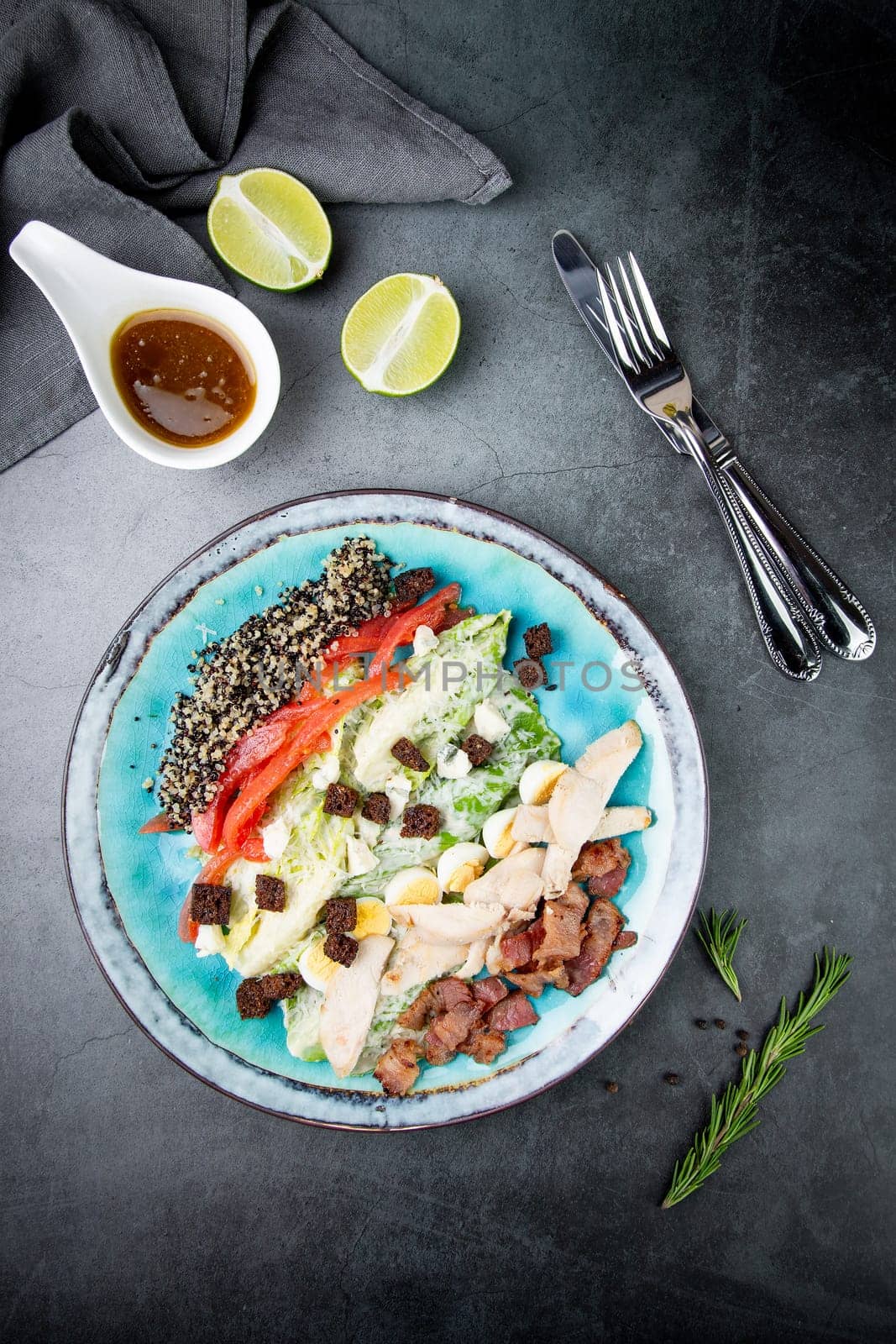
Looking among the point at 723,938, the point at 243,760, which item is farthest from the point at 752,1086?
the point at 243,760

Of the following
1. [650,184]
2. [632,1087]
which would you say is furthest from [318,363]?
[632,1087]

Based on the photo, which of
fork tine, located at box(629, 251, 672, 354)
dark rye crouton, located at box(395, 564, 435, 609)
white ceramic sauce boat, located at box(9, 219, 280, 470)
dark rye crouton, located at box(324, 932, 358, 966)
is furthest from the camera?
fork tine, located at box(629, 251, 672, 354)

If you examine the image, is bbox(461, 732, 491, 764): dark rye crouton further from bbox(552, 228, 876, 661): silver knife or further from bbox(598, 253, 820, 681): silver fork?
bbox(552, 228, 876, 661): silver knife

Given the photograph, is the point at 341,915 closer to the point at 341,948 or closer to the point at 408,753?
the point at 341,948

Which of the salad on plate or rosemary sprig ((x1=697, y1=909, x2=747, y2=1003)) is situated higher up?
the salad on plate

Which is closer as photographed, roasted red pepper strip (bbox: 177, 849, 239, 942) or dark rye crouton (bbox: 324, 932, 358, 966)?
dark rye crouton (bbox: 324, 932, 358, 966)

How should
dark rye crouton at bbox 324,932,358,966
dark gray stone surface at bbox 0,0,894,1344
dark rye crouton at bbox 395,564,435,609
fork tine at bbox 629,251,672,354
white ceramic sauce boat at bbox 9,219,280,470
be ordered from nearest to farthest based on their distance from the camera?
white ceramic sauce boat at bbox 9,219,280,470
dark rye crouton at bbox 324,932,358,966
dark rye crouton at bbox 395,564,435,609
fork tine at bbox 629,251,672,354
dark gray stone surface at bbox 0,0,894,1344

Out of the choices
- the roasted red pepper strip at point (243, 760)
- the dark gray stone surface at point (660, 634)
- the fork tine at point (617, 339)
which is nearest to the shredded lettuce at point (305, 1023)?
the dark gray stone surface at point (660, 634)

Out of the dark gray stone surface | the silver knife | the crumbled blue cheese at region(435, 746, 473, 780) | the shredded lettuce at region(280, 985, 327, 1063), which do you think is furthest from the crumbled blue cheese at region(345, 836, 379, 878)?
the silver knife
